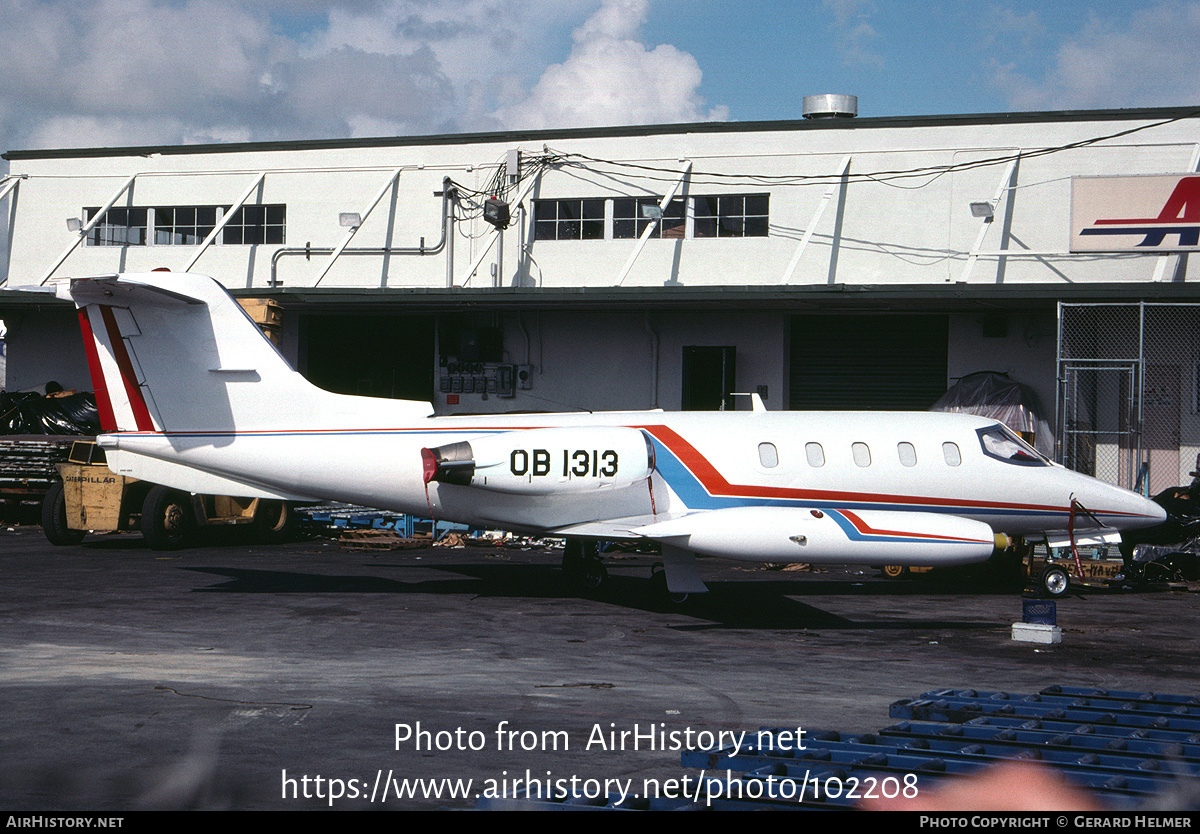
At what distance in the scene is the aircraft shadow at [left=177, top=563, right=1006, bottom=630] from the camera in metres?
14.0

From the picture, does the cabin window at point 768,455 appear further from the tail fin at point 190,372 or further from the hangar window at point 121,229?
the hangar window at point 121,229

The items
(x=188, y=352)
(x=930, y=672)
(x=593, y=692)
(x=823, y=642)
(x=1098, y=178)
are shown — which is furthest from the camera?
(x=1098, y=178)

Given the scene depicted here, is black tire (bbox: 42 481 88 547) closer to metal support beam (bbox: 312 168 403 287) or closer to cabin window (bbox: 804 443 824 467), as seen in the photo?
metal support beam (bbox: 312 168 403 287)

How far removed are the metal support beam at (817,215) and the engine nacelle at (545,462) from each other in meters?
11.4

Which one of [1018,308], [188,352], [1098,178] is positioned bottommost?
[188,352]

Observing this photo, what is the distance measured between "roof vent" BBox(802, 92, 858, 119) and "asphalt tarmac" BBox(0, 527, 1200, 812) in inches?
540

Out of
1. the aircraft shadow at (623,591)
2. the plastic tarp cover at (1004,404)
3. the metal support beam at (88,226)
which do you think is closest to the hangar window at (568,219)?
the plastic tarp cover at (1004,404)

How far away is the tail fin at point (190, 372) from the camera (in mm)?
14273

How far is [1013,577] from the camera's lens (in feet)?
60.0

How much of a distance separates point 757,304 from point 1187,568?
10.2m

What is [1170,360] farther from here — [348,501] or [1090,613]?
[348,501]

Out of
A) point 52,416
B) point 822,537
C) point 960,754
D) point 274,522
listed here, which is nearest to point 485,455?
point 822,537

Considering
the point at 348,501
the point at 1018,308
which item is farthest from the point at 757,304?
the point at 348,501

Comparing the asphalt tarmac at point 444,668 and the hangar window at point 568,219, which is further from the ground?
the hangar window at point 568,219
